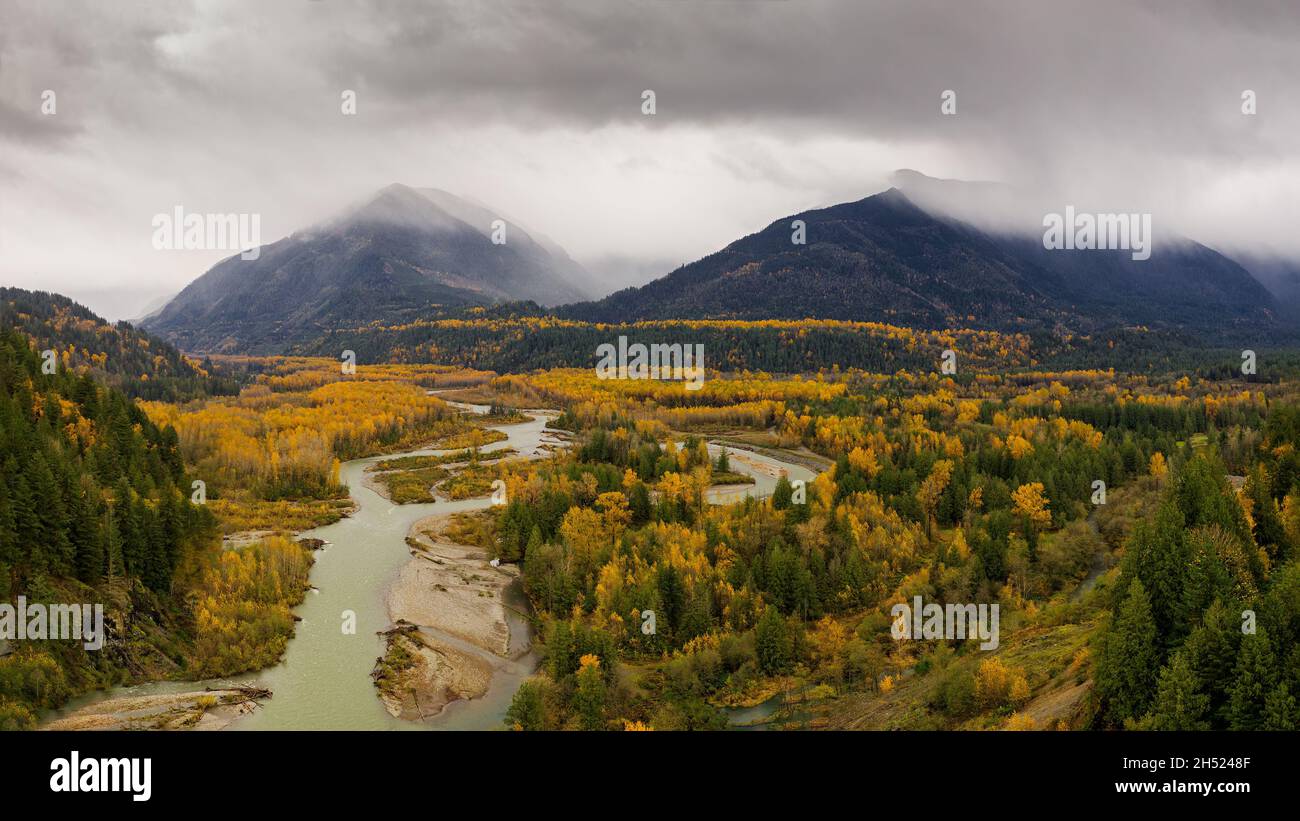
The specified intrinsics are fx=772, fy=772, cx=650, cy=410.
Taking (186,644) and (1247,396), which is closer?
(186,644)

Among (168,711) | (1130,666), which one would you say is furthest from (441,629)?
(1130,666)

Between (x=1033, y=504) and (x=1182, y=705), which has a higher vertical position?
(x=1182, y=705)

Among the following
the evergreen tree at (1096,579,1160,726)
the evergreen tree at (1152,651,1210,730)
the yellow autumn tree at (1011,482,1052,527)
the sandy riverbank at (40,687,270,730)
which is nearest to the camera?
the evergreen tree at (1152,651,1210,730)

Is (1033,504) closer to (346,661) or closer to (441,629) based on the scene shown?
(441,629)

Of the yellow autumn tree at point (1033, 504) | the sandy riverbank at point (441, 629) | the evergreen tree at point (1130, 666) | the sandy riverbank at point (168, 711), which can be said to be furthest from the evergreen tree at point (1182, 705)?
the yellow autumn tree at point (1033, 504)

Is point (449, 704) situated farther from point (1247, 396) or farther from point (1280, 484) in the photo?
point (1247, 396)

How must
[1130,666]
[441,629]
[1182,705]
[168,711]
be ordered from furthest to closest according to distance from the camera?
[441,629] → [168,711] → [1130,666] → [1182,705]

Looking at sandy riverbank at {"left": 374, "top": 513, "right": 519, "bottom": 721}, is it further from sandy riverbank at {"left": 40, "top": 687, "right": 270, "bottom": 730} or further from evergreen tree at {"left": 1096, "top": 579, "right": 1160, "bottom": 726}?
evergreen tree at {"left": 1096, "top": 579, "right": 1160, "bottom": 726}

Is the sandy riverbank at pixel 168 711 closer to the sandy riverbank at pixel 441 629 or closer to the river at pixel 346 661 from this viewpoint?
the river at pixel 346 661

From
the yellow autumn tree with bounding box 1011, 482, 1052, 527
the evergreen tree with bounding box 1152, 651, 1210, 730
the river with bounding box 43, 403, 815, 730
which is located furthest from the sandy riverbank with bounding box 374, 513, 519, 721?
the yellow autumn tree with bounding box 1011, 482, 1052, 527
